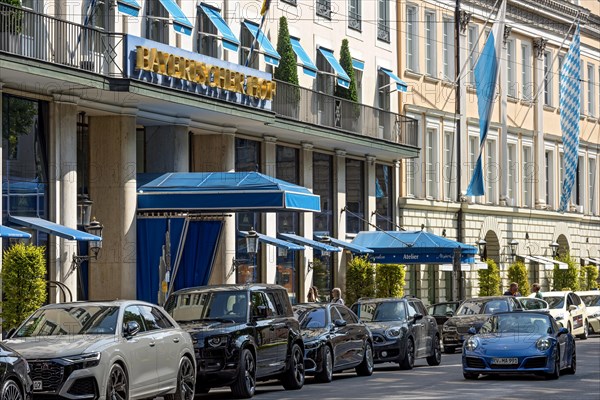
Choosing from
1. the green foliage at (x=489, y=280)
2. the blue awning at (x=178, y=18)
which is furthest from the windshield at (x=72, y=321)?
the green foliage at (x=489, y=280)

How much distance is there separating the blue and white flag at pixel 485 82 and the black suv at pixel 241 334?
1148 inches

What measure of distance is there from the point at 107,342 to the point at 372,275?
29.8 m

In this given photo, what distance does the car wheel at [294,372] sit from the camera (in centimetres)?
2666

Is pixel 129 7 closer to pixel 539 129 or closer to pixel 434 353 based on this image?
pixel 434 353

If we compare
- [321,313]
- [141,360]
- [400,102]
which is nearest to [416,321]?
[321,313]

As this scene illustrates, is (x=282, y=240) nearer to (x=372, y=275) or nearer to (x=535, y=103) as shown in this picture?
(x=372, y=275)

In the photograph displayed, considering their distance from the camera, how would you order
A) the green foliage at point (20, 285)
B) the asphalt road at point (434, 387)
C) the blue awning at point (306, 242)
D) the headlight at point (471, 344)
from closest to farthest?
the asphalt road at point (434, 387) → the headlight at point (471, 344) → the green foliage at point (20, 285) → the blue awning at point (306, 242)

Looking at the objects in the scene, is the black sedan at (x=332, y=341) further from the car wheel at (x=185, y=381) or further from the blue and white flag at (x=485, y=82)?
the blue and white flag at (x=485, y=82)

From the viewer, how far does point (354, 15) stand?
5119 cm

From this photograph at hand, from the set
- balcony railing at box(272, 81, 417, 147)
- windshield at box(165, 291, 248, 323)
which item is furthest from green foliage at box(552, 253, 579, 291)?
windshield at box(165, 291, 248, 323)

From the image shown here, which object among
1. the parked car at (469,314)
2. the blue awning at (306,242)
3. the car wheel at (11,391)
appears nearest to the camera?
the car wheel at (11,391)

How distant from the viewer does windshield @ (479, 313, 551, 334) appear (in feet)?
95.7

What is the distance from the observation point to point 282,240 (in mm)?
44969

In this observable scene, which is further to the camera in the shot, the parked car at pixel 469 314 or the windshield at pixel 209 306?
the parked car at pixel 469 314
